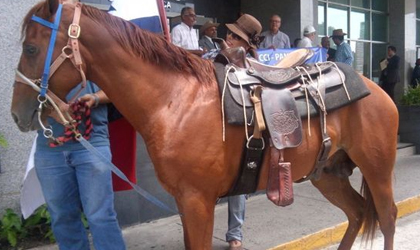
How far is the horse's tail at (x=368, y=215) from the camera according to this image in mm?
3328

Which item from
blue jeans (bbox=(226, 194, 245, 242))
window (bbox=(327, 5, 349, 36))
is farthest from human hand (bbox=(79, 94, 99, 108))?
window (bbox=(327, 5, 349, 36))

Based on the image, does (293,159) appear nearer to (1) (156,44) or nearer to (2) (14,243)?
(1) (156,44)

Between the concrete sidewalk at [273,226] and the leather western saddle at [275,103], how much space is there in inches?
60.6

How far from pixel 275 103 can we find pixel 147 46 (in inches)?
31.6

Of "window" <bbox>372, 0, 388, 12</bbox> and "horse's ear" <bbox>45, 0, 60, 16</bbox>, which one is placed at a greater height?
"window" <bbox>372, 0, 388, 12</bbox>

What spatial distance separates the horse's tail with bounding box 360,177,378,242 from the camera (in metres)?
3.33

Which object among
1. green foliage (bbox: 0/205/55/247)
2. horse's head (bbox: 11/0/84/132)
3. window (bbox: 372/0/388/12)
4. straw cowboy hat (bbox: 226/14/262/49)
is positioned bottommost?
green foliage (bbox: 0/205/55/247)

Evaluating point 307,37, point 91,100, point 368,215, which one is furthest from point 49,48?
point 307,37

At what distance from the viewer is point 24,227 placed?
12.9 ft

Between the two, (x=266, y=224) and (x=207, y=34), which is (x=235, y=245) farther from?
(x=207, y=34)

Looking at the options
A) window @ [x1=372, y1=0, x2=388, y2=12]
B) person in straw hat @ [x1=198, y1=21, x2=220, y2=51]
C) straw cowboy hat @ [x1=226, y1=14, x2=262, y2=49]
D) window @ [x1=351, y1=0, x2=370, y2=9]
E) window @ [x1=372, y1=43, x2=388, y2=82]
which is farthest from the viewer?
window @ [x1=372, y1=43, x2=388, y2=82]

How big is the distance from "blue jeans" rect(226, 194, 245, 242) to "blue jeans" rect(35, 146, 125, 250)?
130 cm

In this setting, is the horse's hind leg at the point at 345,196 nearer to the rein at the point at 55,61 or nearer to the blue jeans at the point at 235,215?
the blue jeans at the point at 235,215

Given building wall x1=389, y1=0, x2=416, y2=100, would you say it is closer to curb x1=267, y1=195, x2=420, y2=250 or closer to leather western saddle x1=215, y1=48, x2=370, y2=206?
curb x1=267, y1=195, x2=420, y2=250
